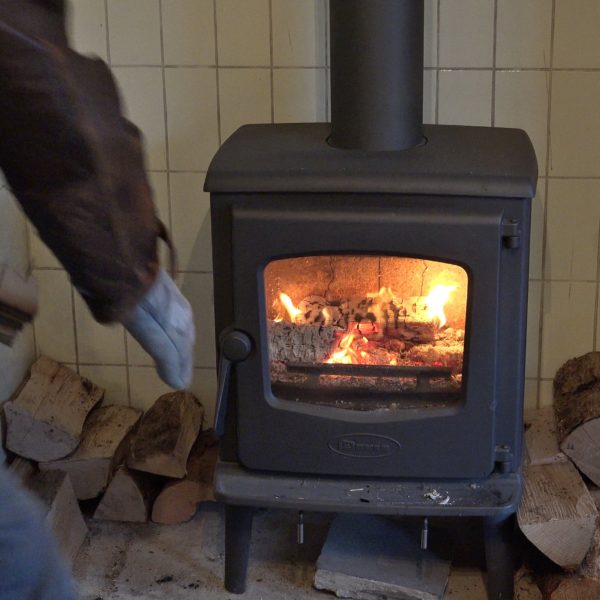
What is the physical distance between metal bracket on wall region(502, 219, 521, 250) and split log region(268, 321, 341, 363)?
0.35 m

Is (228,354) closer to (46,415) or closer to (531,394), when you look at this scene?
(46,415)

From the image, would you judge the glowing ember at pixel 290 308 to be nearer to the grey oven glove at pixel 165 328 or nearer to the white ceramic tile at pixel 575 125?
the white ceramic tile at pixel 575 125

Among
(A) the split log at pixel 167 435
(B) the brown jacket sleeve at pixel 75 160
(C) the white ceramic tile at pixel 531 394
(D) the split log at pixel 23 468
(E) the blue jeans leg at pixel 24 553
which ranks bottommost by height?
(D) the split log at pixel 23 468

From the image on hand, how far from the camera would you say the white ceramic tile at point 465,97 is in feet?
7.43

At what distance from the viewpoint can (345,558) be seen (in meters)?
2.16

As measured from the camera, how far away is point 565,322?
7.78 feet

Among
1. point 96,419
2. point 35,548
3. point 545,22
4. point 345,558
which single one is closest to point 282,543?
point 345,558

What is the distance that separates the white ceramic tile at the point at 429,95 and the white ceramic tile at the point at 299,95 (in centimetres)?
20

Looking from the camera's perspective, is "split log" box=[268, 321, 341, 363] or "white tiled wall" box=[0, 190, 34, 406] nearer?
"split log" box=[268, 321, 341, 363]

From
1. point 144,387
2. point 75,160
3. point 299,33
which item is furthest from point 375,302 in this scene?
point 75,160

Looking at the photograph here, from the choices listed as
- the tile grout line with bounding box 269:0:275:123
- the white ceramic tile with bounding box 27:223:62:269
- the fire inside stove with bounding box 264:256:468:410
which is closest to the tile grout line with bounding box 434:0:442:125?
the tile grout line with bounding box 269:0:275:123

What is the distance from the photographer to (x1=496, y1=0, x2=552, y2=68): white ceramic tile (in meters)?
2.22

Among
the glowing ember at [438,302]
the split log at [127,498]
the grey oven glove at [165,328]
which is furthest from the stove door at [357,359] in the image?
the grey oven glove at [165,328]

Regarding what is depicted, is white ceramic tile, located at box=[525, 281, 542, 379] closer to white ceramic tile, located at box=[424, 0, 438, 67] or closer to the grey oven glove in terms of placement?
white ceramic tile, located at box=[424, 0, 438, 67]
